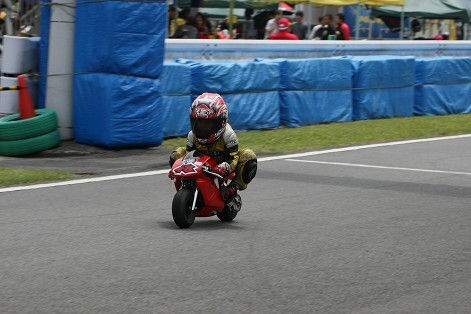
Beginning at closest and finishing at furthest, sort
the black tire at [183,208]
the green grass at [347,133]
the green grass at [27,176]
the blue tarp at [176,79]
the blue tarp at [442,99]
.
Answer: the black tire at [183,208] < the green grass at [27,176] < the blue tarp at [176,79] < the green grass at [347,133] < the blue tarp at [442,99]

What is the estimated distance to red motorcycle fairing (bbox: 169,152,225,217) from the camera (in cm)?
773

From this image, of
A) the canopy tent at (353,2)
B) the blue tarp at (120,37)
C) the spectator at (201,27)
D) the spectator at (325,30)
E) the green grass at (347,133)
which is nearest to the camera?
the blue tarp at (120,37)

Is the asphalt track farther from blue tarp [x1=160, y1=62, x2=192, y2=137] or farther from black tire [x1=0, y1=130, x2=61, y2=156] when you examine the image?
blue tarp [x1=160, y1=62, x2=192, y2=137]

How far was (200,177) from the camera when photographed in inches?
307

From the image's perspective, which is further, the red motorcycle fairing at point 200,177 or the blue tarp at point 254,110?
the blue tarp at point 254,110

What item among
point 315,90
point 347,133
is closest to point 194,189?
point 347,133

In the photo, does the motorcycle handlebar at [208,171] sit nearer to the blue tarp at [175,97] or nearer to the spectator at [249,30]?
the blue tarp at [175,97]

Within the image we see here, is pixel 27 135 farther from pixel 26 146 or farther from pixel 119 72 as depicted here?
pixel 119 72

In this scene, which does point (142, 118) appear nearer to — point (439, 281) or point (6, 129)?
point (6, 129)

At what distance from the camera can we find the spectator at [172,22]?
19156 mm

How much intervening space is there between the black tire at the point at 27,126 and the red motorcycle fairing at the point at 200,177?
4.59m

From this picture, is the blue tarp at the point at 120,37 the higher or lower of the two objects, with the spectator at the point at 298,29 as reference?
lower

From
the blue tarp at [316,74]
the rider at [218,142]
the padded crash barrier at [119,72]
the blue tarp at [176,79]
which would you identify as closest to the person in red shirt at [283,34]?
the blue tarp at [316,74]

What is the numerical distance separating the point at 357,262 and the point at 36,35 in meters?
8.91
